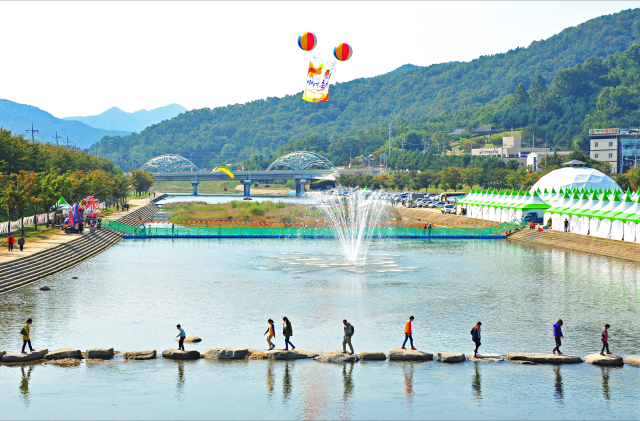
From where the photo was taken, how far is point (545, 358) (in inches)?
1145

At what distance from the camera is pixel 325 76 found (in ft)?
190

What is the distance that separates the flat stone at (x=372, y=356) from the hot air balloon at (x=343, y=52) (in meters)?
35.7

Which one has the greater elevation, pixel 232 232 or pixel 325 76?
pixel 325 76

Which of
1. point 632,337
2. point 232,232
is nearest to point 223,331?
point 632,337

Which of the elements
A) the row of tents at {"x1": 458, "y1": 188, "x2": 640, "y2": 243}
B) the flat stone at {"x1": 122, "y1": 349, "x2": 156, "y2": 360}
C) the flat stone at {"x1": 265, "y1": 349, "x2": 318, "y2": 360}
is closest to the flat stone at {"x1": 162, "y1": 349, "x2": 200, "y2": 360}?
the flat stone at {"x1": 122, "y1": 349, "x2": 156, "y2": 360}

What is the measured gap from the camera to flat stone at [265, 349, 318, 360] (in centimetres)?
2977

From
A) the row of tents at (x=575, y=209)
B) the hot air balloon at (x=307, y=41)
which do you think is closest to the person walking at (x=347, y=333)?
the hot air balloon at (x=307, y=41)

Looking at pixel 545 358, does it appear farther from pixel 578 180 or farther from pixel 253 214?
pixel 253 214

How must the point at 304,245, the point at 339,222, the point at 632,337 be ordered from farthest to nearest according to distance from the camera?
the point at 339,222, the point at 304,245, the point at 632,337

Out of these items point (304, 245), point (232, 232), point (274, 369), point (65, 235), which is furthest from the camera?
point (232, 232)

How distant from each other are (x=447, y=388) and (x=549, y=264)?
41.3 m

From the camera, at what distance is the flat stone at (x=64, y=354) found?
29.2 m

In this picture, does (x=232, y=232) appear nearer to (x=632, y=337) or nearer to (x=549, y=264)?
(x=549, y=264)

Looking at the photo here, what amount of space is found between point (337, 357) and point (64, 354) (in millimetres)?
12052
